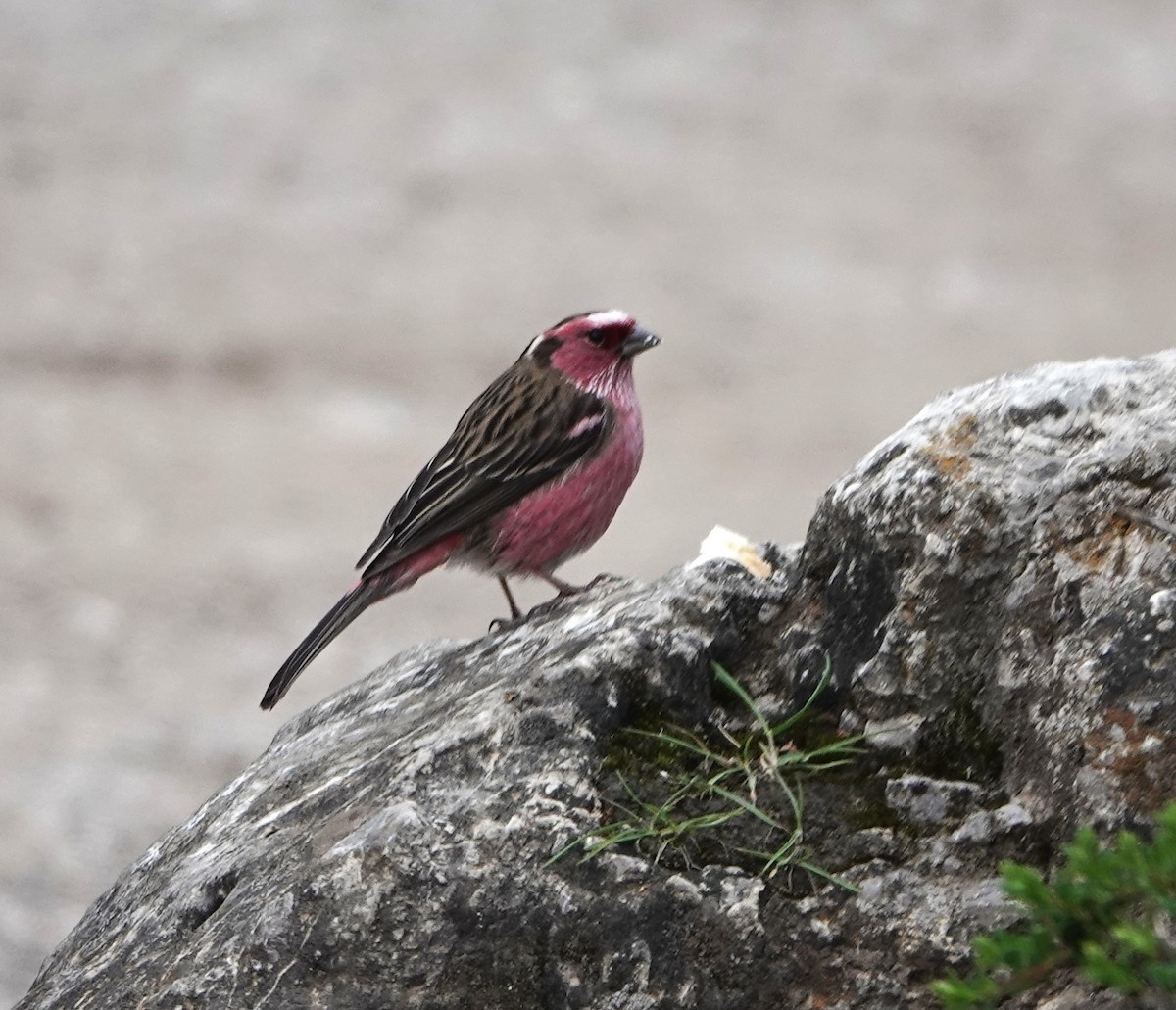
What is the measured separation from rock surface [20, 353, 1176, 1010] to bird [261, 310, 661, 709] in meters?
1.46

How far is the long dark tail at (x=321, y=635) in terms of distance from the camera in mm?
4918

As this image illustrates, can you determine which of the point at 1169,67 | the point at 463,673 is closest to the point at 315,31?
the point at 1169,67

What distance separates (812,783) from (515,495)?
2116mm

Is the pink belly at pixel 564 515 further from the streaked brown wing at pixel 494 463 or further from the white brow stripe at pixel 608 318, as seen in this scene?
the white brow stripe at pixel 608 318

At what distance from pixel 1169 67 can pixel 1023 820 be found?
692 inches

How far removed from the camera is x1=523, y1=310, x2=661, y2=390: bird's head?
5.74m

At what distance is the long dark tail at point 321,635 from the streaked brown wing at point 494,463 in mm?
65

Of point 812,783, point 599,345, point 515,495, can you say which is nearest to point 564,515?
point 515,495

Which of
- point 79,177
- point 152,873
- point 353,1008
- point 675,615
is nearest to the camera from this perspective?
point 353,1008

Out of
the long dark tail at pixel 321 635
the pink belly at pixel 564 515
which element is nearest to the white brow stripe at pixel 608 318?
the pink belly at pixel 564 515

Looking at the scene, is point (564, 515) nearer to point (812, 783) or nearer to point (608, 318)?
point (608, 318)

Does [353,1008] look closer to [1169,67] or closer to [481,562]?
[481,562]

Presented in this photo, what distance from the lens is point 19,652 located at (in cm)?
1105

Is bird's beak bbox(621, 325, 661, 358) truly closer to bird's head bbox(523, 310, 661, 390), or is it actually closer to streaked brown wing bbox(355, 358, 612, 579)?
bird's head bbox(523, 310, 661, 390)
